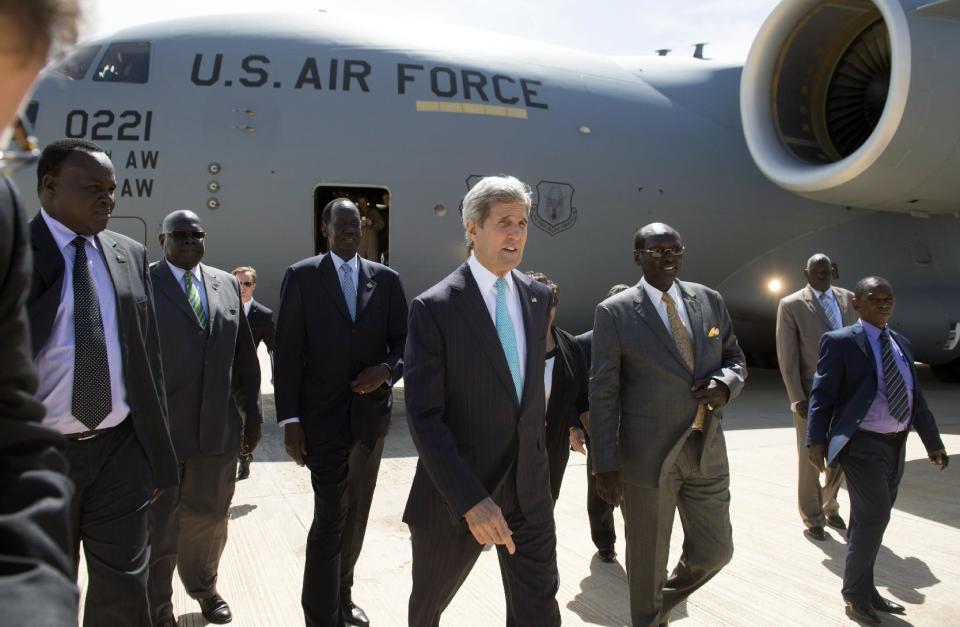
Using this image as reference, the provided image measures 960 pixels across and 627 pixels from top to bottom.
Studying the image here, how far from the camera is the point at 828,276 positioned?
5426 millimetres

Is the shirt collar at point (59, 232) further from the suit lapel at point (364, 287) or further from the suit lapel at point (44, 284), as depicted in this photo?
the suit lapel at point (364, 287)

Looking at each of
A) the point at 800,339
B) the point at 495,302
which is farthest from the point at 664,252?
the point at 800,339

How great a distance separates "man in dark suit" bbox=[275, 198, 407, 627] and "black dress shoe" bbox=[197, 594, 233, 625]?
21.0 inches

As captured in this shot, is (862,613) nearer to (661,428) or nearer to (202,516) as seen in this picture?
Result: (661,428)

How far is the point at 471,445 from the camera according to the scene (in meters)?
2.55

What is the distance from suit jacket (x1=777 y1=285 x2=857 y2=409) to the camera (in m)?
Result: 5.22

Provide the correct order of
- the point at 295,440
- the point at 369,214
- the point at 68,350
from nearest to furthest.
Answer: the point at 68,350, the point at 295,440, the point at 369,214

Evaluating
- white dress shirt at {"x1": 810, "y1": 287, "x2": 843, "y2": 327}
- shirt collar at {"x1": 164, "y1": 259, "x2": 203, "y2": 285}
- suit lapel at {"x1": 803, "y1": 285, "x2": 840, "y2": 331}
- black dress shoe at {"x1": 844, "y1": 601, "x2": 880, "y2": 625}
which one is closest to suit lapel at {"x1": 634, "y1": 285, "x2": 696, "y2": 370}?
black dress shoe at {"x1": 844, "y1": 601, "x2": 880, "y2": 625}

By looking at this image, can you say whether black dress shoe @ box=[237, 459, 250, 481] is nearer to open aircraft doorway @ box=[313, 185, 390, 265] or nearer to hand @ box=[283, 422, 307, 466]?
hand @ box=[283, 422, 307, 466]

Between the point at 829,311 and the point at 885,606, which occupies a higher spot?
the point at 829,311

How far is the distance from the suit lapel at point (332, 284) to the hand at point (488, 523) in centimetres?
160

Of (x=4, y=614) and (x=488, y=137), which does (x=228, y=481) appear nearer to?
(x=4, y=614)

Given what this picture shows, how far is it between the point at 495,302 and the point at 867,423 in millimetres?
2280

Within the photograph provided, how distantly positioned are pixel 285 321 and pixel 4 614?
2.86 metres
